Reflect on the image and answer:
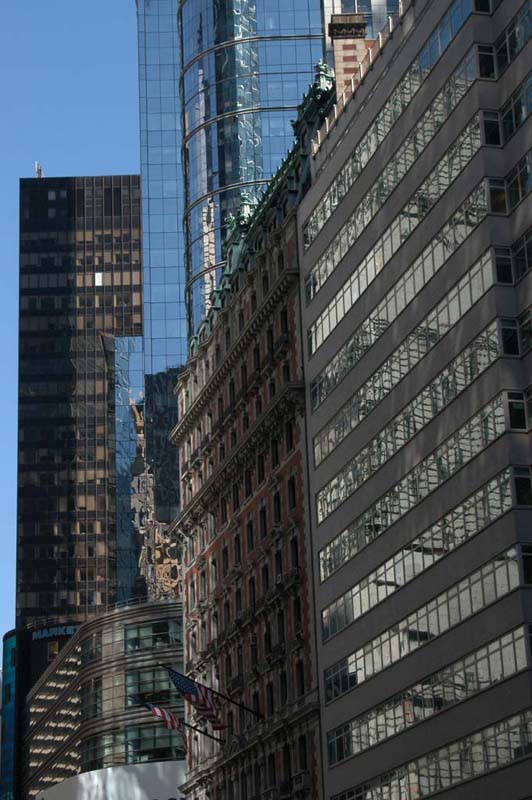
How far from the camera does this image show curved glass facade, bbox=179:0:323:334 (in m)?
164

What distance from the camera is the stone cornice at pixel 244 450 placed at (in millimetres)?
88000

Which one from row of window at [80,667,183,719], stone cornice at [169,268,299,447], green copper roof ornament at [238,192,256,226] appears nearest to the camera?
stone cornice at [169,268,299,447]

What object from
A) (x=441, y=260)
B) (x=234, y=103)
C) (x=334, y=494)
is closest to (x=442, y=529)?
(x=441, y=260)

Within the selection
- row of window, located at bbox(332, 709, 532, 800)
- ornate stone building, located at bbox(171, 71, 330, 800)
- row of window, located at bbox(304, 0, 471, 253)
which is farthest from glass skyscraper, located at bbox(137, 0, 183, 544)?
row of window, located at bbox(332, 709, 532, 800)

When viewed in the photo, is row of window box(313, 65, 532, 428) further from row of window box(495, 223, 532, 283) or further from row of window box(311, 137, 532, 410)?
row of window box(495, 223, 532, 283)

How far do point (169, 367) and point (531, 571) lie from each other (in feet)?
465

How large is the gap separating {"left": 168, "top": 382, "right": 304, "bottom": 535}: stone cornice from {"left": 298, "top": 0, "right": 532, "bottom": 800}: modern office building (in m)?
2.47

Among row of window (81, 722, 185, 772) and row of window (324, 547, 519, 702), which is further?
row of window (81, 722, 185, 772)

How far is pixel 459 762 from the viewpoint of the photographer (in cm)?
6266

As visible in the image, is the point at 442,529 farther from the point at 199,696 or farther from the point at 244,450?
the point at 244,450

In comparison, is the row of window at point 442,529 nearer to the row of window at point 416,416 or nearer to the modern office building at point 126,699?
the row of window at point 416,416

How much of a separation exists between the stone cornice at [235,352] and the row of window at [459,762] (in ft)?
97.1

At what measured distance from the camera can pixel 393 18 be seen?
76.6m

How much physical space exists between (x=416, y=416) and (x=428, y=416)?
1.54m
